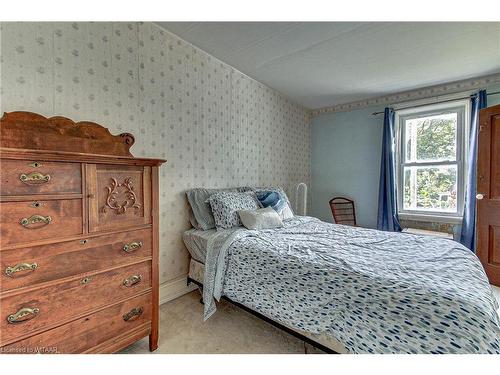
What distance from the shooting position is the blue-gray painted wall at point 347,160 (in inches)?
145

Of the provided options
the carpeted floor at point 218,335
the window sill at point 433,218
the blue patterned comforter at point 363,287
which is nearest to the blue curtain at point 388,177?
the window sill at point 433,218

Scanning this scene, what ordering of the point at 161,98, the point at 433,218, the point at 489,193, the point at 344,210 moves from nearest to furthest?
the point at 161,98 → the point at 489,193 → the point at 433,218 → the point at 344,210

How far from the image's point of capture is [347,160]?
3922 mm

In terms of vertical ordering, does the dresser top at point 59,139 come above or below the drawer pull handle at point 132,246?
above

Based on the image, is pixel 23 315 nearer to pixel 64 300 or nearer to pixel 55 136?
pixel 64 300

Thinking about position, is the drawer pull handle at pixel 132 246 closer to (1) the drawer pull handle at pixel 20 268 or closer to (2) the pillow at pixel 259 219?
(1) the drawer pull handle at pixel 20 268

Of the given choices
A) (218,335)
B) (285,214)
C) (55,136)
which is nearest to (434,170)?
(285,214)

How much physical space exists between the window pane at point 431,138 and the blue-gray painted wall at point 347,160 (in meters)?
0.43

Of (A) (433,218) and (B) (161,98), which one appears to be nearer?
(B) (161,98)

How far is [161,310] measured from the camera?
199 cm

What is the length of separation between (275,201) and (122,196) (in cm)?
169

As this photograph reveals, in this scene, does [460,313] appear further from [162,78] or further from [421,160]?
[421,160]
